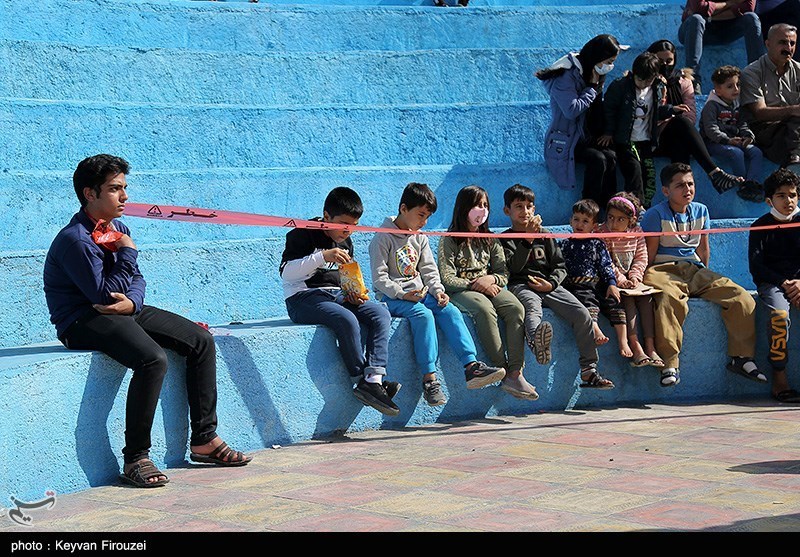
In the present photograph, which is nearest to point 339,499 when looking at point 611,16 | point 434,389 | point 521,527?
point 521,527

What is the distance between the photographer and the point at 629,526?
4992 millimetres

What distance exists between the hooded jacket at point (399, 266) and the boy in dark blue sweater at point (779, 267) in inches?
90.4

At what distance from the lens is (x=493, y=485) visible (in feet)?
19.1

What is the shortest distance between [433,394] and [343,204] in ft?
3.94

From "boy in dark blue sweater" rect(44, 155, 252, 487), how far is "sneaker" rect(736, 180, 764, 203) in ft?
16.7

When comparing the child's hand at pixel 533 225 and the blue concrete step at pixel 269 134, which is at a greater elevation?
the blue concrete step at pixel 269 134

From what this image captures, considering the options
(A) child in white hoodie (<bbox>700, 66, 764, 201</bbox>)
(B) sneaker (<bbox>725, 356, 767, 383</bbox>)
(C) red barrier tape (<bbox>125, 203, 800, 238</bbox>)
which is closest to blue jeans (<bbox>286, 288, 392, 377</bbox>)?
(C) red barrier tape (<bbox>125, 203, 800, 238</bbox>)

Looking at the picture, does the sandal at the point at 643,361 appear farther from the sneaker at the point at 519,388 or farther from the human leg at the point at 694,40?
the human leg at the point at 694,40

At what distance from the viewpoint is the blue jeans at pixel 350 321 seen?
698cm

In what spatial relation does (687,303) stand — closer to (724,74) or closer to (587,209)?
(587,209)

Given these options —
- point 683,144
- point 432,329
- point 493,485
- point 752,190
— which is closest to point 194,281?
point 432,329

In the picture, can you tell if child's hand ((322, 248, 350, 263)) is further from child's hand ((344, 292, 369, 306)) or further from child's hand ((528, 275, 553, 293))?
child's hand ((528, 275, 553, 293))

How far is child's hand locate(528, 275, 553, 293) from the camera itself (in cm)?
785

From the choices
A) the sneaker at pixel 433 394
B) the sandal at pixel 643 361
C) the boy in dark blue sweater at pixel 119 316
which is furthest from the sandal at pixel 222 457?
the sandal at pixel 643 361
